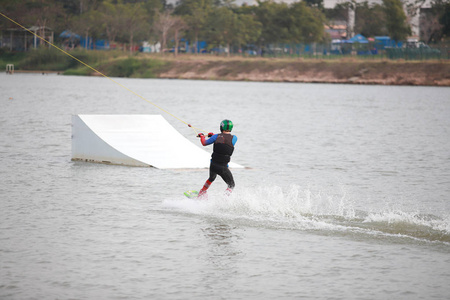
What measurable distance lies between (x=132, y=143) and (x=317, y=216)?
7099 mm

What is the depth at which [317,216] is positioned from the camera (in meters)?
11.5

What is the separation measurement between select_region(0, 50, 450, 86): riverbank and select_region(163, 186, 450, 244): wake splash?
64341 millimetres

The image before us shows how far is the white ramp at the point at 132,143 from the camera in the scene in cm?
1689

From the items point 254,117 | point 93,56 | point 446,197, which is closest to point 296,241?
point 446,197

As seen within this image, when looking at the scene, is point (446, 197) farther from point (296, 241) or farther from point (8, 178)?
point (8, 178)

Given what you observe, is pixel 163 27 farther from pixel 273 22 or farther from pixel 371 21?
pixel 371 21

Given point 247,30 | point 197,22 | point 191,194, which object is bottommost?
point 191,194

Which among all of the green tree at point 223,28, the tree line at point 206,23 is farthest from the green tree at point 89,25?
the green tree at point 223,28

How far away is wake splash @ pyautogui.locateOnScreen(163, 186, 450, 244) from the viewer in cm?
1058

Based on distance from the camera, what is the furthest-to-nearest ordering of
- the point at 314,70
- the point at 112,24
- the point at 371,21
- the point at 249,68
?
the point at 371,21 → the point at 112,24 → the point at 249,68 → the point at 314,70

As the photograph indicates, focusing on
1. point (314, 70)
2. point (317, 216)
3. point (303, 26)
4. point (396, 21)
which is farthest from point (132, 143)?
point (303, 26)

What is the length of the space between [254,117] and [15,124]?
13396 mm

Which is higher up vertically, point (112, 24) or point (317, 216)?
point (112, 24)

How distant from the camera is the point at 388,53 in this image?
262ft
